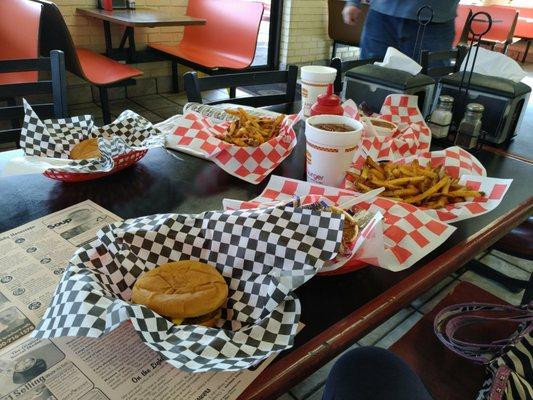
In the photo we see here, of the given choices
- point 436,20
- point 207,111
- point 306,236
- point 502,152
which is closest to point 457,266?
point 306,236

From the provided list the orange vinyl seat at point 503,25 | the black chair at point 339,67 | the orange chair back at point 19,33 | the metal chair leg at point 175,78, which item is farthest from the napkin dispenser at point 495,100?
the orange vinyl seat at point 503,25

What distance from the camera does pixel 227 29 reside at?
413cm

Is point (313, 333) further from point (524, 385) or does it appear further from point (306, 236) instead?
point (524, 385)

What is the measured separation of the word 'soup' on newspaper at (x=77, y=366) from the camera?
591 millimetres

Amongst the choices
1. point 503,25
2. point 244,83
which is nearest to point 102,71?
point 244,83

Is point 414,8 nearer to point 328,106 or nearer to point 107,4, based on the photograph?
point 328,106

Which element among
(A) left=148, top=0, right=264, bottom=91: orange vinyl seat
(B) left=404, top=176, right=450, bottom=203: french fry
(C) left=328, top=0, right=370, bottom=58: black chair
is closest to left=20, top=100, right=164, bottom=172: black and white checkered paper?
(B) left=404, top=176, right=450, bottom=203: french fry

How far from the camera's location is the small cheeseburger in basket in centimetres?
68

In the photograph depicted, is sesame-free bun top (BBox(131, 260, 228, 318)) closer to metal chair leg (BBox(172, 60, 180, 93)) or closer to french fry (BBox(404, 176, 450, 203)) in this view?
french fry (BBox(404, 176, 450, 203))

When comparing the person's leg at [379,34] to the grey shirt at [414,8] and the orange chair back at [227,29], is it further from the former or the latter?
the orange chair back at [227,29]

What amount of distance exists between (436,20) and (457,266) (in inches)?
75.8

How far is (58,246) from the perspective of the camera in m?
0.90

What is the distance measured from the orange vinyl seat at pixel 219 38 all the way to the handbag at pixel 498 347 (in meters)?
3.07

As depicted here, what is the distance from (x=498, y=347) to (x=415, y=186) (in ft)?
1.49
